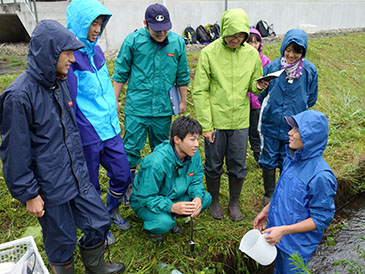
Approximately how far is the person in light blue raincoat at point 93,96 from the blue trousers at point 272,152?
5.21 feet

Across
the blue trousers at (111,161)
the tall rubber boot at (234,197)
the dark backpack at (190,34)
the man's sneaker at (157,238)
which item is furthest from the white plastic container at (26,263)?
the dark backpack at (190,34)

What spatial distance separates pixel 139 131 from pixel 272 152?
1.43 metres

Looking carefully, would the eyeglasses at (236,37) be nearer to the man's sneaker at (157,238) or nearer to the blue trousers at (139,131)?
the blue trousers at (139,131)

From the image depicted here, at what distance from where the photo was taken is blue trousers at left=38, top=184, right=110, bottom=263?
7.59ft

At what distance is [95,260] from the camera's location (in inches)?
104

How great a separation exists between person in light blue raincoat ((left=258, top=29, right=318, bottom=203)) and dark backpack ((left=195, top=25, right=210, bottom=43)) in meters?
7.22

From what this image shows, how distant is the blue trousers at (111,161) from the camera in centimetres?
274

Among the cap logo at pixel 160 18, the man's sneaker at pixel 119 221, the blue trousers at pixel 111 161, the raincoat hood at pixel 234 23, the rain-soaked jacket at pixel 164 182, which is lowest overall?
the man's sneaker at pixel 119 221

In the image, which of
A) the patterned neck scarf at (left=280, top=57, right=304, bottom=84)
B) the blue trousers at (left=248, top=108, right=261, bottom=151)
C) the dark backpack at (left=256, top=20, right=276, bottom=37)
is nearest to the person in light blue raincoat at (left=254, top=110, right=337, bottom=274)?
the patterned neck scarf at (left=280, top=57, right=304, bottom=84)

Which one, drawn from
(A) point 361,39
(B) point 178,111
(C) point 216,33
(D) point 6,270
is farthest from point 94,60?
(A) point 361,39

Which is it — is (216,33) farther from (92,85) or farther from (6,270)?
(6,270)

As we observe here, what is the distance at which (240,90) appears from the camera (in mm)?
3389

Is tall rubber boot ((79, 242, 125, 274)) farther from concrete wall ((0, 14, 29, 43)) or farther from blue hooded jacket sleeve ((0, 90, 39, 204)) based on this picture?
concrete wall ((0, 14, 29, 43))

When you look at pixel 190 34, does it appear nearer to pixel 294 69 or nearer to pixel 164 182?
pixel 294 69
